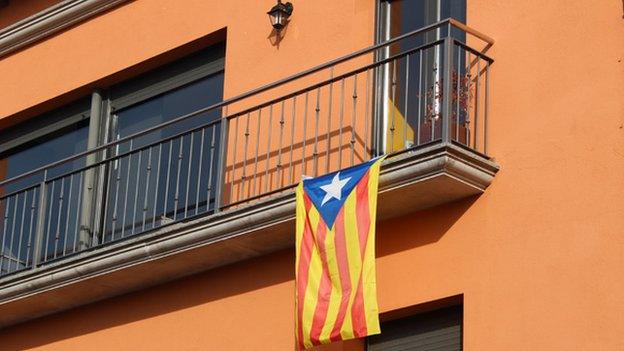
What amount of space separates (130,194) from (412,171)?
454cm

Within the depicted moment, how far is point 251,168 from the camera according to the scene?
1659cm

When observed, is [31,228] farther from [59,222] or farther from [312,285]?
[312,285]

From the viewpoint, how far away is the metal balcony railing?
589 inches

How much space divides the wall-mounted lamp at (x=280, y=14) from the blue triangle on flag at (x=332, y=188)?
2.40m

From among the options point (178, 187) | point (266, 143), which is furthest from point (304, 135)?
point (178, 187)

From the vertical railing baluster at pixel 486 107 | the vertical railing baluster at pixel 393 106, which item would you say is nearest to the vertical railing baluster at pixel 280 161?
the vertical railing baluster at pixel 393 106

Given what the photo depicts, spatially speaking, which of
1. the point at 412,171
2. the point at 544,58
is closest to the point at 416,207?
the point at 412,171

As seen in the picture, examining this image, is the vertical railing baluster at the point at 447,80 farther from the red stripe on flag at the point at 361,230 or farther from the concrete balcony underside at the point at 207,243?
the red stripe on flag at the point at 361,230

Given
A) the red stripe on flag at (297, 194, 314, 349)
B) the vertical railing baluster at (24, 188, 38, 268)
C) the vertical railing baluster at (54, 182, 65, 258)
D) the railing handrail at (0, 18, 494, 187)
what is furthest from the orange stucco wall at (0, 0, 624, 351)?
the vertical railing baluster at (24, 188, 38, 268)

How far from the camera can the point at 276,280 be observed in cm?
1569

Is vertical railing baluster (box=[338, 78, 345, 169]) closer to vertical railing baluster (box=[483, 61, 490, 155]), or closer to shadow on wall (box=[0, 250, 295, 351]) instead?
shadow on wall (box=[0, 250, 295, 351])

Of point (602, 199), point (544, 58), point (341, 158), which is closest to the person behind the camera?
point (602, 199)

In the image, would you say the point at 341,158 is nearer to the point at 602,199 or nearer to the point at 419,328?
the point at 419,328

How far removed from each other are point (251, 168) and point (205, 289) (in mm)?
1225
